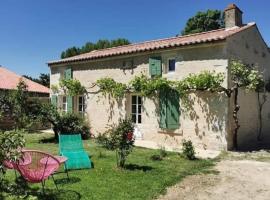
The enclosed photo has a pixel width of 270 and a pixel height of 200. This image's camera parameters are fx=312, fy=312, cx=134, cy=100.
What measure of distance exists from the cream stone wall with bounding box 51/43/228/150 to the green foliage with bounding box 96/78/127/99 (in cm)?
33

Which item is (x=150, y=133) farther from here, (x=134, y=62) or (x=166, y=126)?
(x=134, y=62)

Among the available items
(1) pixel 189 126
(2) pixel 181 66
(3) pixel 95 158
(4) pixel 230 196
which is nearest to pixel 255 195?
(4) pixel 230 196

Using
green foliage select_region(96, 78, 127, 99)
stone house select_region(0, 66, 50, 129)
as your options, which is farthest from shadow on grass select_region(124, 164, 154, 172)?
stone house select_region(0, 66, 50, 129)

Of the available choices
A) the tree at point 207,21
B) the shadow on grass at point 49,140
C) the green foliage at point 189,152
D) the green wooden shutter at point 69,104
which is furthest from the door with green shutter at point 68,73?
the tree at point 207,21

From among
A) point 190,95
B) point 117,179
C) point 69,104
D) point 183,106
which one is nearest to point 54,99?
point 69,104

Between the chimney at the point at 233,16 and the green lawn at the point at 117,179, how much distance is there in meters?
7.74

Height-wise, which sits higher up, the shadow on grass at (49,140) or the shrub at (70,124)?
the shrub at (70,124)

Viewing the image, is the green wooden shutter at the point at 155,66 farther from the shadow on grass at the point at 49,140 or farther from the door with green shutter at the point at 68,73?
the door with green shutter at the point at 68,73

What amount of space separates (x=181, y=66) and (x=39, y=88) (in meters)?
16.1

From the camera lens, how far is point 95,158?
34.9ft

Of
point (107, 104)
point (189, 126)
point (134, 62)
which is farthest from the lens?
point (107, 104)

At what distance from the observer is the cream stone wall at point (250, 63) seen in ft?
43.9

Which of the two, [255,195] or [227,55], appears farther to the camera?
[227,55]

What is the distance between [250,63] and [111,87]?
22.9 feet
